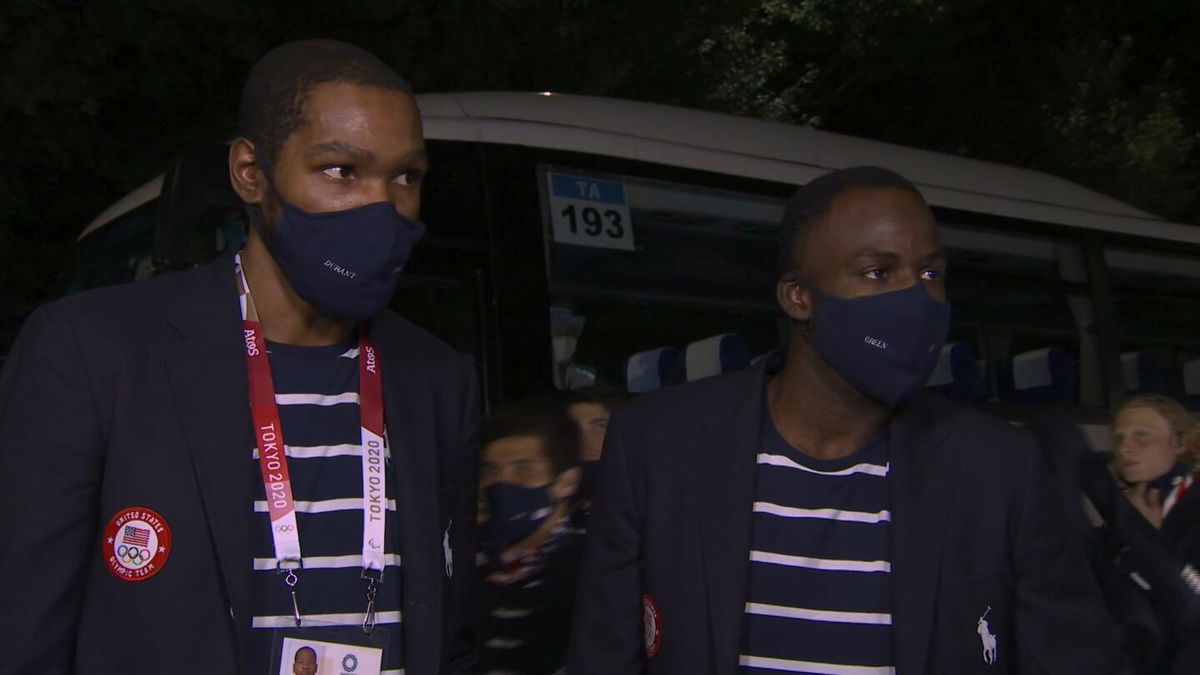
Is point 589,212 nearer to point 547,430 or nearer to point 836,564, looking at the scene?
point 547,430

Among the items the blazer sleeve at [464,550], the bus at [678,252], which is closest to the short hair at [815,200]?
the blazer sleeve at [464,550]

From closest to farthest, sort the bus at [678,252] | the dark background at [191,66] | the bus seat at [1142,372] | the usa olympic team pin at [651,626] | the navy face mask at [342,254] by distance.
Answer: the navy face mask at [342,254] < the usa olympic team pin at [651,626] < the bus at [678,252] < the dark background at [191,66] < the bus seat at [1142,372]

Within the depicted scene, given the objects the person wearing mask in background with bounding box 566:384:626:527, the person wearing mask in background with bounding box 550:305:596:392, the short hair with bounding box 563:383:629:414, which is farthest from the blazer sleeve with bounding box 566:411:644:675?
the person wearing mask in background with bounding box 550:305:596:392

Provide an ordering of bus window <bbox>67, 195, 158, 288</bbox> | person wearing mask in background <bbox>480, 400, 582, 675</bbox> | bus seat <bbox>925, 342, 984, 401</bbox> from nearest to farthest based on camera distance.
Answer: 1. person wearing mask in background <bbox>480, 400, 582, 675</bbox>
2. bus window <bbox>67, 195, 158, 288</bbox>
3. bus seat <bbox>925, 342, 984, 401</bbox>

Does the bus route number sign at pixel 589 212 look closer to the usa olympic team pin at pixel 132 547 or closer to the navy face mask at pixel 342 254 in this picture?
the navy face mask at pixel 342 254

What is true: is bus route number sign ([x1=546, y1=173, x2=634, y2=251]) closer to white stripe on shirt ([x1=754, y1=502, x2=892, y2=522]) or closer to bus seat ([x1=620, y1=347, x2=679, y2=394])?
bus seat ([x1=620, y1=347, x2=679, y2=394])

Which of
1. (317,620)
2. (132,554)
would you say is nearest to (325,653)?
(317,620)

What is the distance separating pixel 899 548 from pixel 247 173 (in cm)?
134

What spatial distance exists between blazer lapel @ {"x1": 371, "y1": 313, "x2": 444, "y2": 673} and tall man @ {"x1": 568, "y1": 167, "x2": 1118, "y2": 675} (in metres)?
0.45

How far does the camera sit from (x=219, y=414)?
2.31 meters

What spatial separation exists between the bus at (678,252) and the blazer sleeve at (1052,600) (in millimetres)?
2854

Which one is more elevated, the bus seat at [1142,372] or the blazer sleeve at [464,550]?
the bus seat at [1142,372]

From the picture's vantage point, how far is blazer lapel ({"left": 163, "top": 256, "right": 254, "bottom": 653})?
2.24 metres

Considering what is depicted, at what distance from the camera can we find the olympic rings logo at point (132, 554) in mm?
2191
